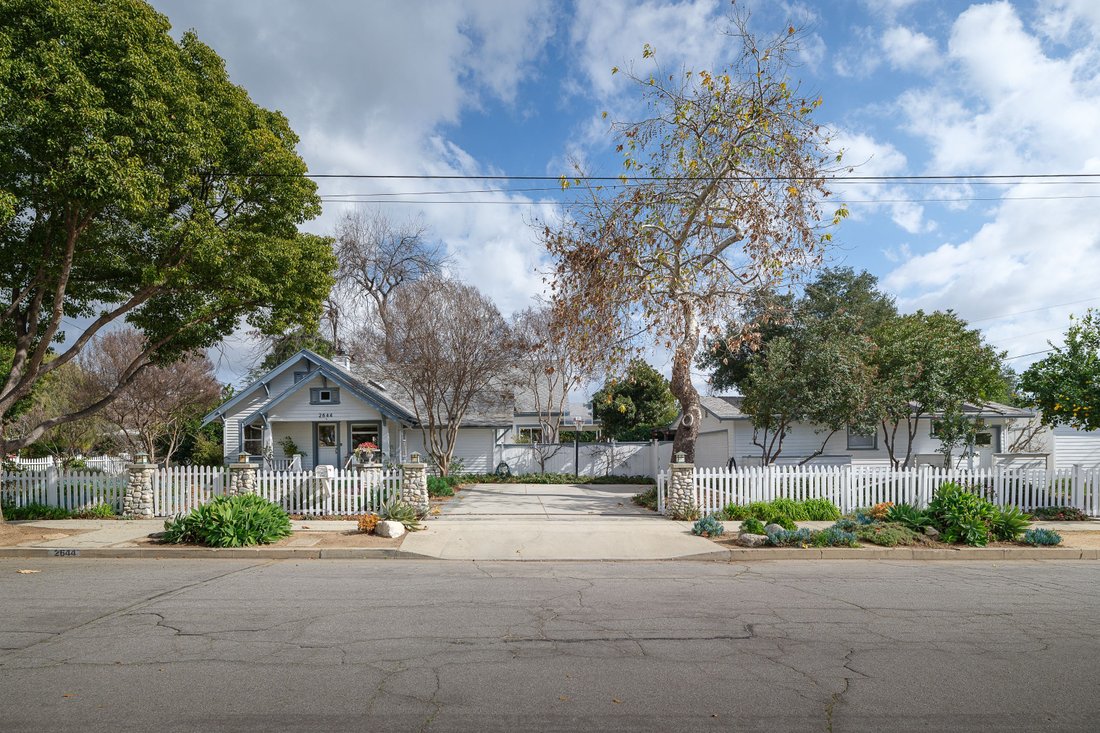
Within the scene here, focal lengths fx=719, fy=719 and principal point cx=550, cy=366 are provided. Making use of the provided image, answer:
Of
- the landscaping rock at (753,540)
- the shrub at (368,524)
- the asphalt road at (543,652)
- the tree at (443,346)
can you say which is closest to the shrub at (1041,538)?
the asphalt road at (543,652)

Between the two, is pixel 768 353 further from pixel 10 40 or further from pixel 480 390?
pixel 10 40

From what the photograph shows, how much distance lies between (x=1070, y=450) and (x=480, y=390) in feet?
76.7

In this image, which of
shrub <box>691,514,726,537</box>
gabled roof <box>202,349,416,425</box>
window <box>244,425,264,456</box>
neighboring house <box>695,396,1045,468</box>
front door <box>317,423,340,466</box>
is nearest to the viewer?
shrub <box>691,514,726,537</box>

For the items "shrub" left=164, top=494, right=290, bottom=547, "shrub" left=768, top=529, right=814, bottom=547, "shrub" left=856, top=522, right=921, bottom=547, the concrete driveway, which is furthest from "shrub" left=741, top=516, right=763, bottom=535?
"shrub" left=164, top=494, right=290, bottom=547

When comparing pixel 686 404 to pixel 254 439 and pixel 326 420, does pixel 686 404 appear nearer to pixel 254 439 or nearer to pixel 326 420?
pixel 326 420

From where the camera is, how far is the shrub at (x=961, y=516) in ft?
41.5

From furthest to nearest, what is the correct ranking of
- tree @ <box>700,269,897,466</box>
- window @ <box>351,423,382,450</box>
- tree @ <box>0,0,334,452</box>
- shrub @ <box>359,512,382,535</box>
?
window @ <box>351,423,382,450</box>
tree @ <box>700,269,897,466</box>
shrub @ <box>359,512,382,535</box>
tree @ <box>0,0,334,452</box>

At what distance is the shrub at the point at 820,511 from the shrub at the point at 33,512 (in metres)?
16.1

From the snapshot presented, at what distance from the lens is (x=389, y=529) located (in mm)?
13195

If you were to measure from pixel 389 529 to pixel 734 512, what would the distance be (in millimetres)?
7543

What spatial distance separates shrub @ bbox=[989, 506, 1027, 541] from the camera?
13.0 metres

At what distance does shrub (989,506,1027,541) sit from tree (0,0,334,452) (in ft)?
46.9

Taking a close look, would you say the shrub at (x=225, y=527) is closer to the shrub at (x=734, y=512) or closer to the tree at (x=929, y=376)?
the shrub at (x=734, y=512)

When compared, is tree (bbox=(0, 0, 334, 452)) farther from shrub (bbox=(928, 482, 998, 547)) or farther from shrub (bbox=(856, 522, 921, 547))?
shrub (bbox=(928, 482, 998, 547))
